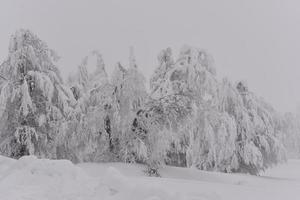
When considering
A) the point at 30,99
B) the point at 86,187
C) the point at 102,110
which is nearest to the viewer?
the point at 86,187

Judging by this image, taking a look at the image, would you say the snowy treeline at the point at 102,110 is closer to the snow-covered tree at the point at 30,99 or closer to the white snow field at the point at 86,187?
the snow-covered tree at the point at 30,99

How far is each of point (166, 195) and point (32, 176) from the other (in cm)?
251

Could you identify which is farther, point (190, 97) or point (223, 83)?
point (223, 83)

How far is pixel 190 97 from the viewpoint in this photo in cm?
1427

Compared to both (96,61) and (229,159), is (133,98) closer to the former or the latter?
(96,61)

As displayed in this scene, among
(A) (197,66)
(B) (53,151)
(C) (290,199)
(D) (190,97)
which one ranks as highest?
(A) (197,66)

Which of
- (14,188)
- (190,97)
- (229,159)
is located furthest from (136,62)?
(14,188)

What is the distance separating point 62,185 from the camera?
22.2 feet

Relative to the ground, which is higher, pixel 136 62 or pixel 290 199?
pixel 136 62

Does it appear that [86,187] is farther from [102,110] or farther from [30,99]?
[102,110]

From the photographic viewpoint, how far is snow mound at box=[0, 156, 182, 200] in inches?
247

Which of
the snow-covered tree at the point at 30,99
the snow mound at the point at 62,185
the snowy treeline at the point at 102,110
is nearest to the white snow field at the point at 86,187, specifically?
the snow mound at the point at 62,185

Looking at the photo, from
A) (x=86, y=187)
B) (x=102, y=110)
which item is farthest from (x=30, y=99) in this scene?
(x=86, y=187)

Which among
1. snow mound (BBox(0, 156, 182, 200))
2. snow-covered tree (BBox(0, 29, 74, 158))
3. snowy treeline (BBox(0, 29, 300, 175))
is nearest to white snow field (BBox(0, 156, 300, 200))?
snow mound (BBox(0, 156, 182, 200))
